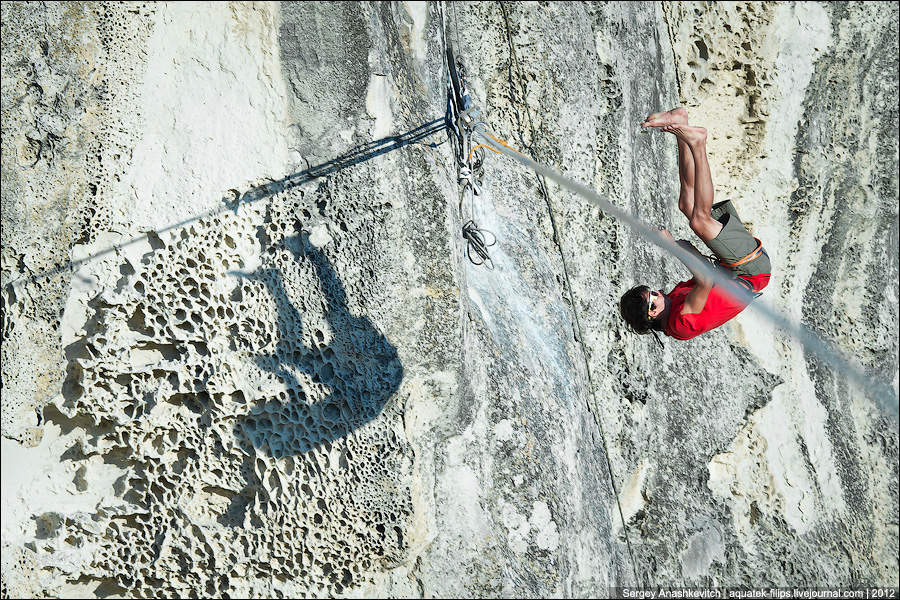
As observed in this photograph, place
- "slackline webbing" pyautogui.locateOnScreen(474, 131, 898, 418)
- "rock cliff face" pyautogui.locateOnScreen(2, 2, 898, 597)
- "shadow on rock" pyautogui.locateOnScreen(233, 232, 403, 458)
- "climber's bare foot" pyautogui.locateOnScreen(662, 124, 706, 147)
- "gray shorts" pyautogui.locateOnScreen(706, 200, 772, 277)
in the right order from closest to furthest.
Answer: "slackline webbing" pyautogui.locateOnScreen(474, 131, 898, 418) → "rock cliff face" pyautogui.locateOnScreen(2, 2, 898, 597) → "shadow on rock" pyautogui.locateOnScreen(233, 232, 403, 458) → "climber's bare foot" pyautogui.locateOnScreen(662, 124, 706, 147) → "gray shorts" pyautogui.locateOnScreen(706, 200, 772, 277)

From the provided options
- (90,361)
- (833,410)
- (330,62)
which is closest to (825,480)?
(833,410)

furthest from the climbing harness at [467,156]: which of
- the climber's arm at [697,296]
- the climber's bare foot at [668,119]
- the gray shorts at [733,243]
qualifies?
the gray shorts at [733,243]

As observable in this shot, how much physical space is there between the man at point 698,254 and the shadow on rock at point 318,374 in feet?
3.77

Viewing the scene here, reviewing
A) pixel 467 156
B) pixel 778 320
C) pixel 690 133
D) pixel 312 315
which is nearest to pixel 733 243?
pixel 690 133

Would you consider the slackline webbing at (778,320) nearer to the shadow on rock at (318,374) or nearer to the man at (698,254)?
the man at (698,254)

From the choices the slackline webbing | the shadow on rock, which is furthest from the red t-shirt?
the shadow on rock

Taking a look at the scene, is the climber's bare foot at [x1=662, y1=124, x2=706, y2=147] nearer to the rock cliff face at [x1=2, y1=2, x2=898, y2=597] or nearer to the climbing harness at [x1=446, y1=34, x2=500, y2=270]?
the climbing harness at [x1=446, y1=34, x2=500, y2=270]

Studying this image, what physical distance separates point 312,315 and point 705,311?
1.52 metres

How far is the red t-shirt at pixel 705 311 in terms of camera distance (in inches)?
108

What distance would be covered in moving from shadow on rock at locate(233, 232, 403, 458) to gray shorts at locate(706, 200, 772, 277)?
131 cm

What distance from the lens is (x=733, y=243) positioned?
2.67 metres

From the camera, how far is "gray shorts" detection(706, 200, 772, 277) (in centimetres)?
266

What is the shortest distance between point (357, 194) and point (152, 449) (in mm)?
1037

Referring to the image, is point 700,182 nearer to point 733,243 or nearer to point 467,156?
point 733,243
